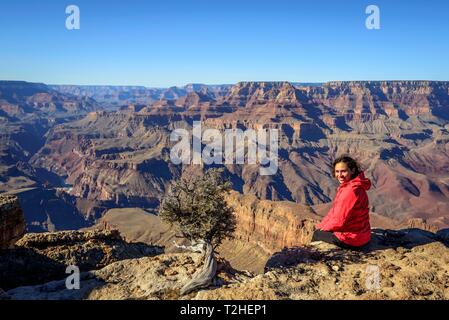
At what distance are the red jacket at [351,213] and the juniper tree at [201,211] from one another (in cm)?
356

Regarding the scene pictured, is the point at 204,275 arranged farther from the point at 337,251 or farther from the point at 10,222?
the point at 10,222

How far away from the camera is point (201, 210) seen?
1415 cm

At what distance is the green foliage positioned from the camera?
14.1 m

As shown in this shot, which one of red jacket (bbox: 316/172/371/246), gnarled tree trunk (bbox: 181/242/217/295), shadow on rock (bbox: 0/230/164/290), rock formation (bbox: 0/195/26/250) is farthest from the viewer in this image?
rock formation (bbox: 0/195/26/250)

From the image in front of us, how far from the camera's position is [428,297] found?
35.7 feet

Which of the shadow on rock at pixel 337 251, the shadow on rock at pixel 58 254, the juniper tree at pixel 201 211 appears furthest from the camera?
the shadow on rock at pixel 58 254

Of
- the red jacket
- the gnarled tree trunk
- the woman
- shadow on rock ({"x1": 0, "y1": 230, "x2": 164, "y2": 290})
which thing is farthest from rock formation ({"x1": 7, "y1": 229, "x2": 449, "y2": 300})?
shadow on rock ({"x1": 0, "y1": 230, "x2": 164, "y2": 290})

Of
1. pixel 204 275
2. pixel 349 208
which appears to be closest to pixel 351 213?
pixel 349 208

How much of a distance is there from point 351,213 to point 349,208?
265 millimetres

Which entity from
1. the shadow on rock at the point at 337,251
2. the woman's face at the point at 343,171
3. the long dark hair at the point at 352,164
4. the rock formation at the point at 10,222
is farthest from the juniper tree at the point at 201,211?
the rock formation at the point at 10,222

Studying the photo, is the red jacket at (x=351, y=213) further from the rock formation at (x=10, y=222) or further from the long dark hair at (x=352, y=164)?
the rock formation at (x=10, y=222)

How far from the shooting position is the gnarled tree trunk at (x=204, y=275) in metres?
11.8

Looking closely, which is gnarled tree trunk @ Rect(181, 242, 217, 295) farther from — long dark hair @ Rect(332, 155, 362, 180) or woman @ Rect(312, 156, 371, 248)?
long dark hair @ Rect(332, 155, 362, 180)
